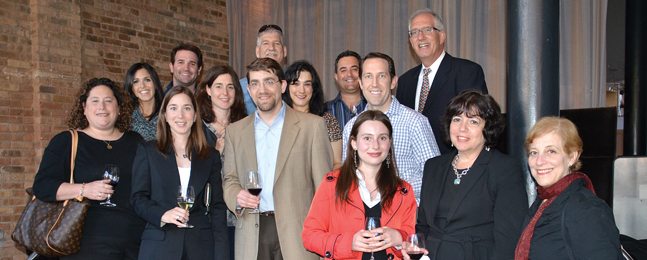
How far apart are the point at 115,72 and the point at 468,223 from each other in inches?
212

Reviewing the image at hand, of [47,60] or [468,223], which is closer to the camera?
[468,223]

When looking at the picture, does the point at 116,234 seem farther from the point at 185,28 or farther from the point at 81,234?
the point at 185,28

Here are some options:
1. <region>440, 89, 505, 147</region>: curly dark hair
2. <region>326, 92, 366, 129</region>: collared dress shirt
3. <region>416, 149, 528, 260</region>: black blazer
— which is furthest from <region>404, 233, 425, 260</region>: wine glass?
<region>326, 92, 366, 129</region>: collared dress shirt

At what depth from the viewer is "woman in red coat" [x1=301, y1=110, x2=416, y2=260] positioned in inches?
99.2

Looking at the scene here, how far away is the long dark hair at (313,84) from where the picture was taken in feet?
12.4

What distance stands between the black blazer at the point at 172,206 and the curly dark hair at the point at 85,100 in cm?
36

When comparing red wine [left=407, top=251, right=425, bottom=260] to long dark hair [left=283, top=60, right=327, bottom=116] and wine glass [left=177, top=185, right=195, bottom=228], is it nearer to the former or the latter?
wine glass [left=177, top=185, right=195, bottom=228]

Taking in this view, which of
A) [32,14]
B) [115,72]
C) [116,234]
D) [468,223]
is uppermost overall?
[32,14]

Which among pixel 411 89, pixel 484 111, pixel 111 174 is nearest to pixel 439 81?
pixel 411 89

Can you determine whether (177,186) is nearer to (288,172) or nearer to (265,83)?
(288,172)

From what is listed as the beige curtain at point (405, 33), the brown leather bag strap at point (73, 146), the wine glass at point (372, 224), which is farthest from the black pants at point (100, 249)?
the beige curtain at point (405, 33)

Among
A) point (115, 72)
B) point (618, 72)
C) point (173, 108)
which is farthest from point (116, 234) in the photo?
point (618, 72)

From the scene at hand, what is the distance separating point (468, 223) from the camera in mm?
Result: 2395

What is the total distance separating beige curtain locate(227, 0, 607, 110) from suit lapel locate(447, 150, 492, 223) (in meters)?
2.85
